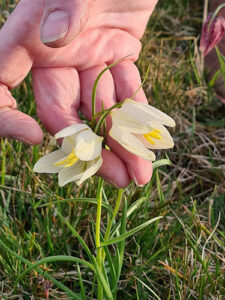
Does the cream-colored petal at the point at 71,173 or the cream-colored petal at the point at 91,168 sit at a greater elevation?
the cream-colored petal at the point at 91,168

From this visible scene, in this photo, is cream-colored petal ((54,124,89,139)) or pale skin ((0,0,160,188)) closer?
cream-colored petal ((54,124,89,139))

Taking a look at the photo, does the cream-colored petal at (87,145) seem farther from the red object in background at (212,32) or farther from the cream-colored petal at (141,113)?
the red object in background at (212,32)

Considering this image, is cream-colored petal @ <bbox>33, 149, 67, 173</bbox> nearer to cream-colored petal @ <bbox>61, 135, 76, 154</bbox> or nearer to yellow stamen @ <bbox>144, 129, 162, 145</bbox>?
cream-colored petal @ <bbox>61, 135, 76, 154</bbox>

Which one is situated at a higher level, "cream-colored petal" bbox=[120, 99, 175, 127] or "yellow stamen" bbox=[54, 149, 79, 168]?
"cream-colored petal" bbox=[120, 99, 175, 127]

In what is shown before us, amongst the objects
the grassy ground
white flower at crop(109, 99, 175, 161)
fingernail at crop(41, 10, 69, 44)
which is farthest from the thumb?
the grassy ground

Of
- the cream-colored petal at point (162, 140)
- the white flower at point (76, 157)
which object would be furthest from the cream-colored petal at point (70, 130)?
the cream-colored petal at point (162, 140)

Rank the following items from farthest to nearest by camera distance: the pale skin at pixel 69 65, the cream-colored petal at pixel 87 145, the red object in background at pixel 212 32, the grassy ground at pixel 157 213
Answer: the red object in background at pixel 212 32, the grassy ground at pixel 157 213, the pale skin at pixel 69 65, the cream-colored petal at pixel 87 145

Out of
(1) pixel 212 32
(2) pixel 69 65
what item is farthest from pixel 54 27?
(1) pixel 212 32

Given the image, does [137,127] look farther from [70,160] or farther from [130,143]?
[70,160]

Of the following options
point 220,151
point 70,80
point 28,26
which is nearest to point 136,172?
point 70,80
